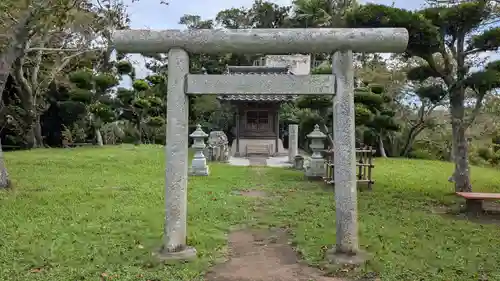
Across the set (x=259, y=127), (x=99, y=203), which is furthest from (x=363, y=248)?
(x=259, y=127)

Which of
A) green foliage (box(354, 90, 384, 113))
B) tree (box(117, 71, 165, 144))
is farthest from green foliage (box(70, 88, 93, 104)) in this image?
green foliage (box(354, 90, 384, 113))

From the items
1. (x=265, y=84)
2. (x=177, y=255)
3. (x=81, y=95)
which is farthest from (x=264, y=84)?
(x=81, y=95)

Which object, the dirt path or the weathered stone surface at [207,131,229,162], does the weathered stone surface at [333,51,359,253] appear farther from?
the weathered stone surface at [207,131,229,162]

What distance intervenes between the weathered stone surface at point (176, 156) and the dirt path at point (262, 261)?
2.25 ft

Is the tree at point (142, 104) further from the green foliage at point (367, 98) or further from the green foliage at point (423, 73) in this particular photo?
the green foliage at point (423, 73)

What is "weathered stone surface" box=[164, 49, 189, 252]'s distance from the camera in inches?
207

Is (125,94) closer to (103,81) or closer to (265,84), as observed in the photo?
(103,81)

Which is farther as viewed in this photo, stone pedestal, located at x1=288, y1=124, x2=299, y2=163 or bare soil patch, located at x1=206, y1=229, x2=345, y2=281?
stone pedestal, located at x1=288, y1=124, x2=299, y2=163

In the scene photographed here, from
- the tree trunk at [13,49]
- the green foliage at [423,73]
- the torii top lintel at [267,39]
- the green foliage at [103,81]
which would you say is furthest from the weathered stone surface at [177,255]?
the green foliage at [103,81]

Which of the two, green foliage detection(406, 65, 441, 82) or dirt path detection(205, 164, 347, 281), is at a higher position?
green foliage detection(406, 65, 441, 82)

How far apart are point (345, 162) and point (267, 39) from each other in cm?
176

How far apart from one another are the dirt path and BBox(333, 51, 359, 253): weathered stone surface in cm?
61

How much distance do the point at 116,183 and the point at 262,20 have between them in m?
25.0

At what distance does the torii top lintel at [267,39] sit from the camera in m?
5.26
